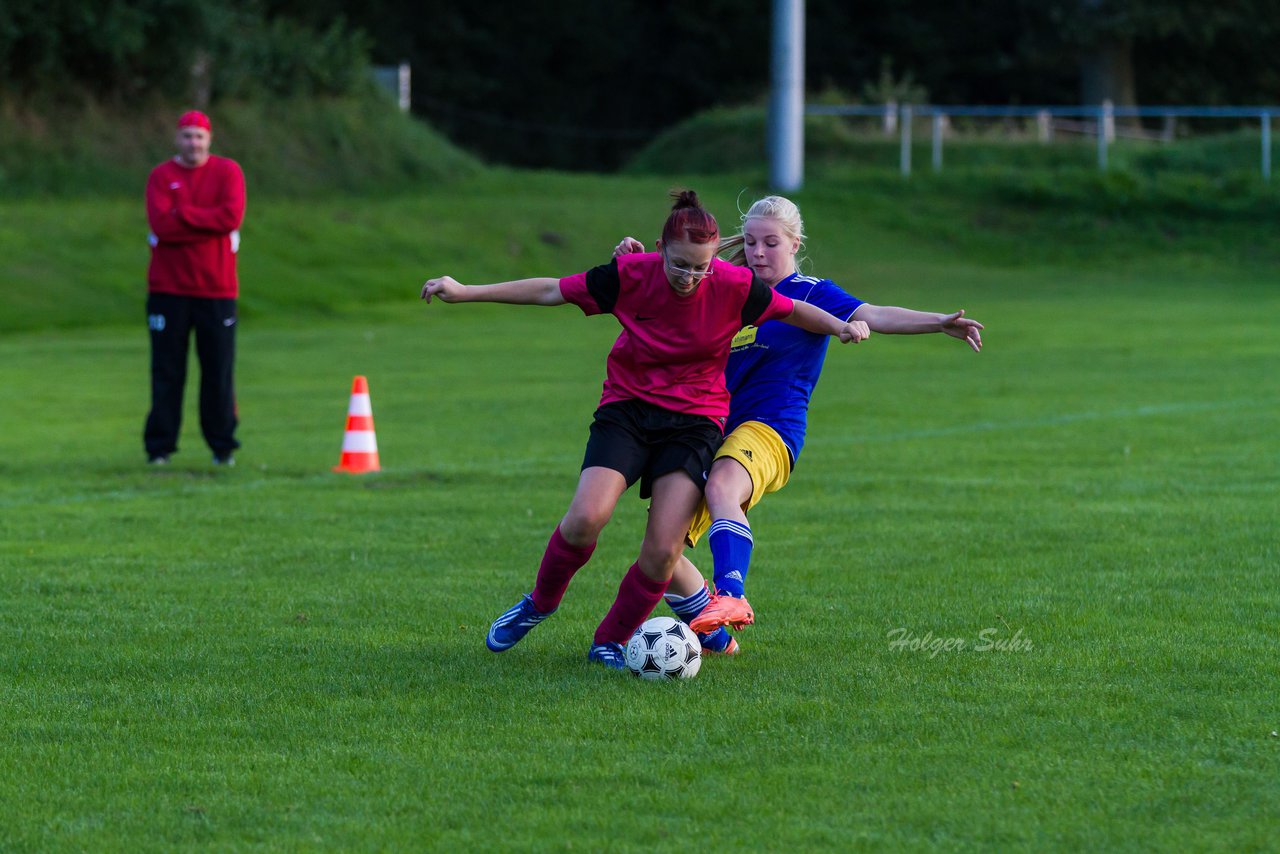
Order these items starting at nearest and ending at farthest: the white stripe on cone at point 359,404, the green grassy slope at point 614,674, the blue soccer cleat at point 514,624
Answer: the green grassy slope at point 614,674, the blue soccer cleat at point 514,624, the white stripe on cone at point 359,404

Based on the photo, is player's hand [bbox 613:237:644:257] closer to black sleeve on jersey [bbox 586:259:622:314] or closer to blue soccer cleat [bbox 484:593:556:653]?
black sleeve on jersey [bbox 586:259:622:314]

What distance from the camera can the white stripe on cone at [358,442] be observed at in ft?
36.9

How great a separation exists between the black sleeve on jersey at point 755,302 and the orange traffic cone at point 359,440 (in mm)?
5549

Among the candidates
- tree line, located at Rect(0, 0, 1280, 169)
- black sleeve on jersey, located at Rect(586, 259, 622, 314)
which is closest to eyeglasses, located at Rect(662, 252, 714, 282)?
black sleeve on jersey, located at Rect(586, 259, 622, 314)

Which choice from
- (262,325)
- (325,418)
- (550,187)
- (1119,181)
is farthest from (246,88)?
→ (325,418)

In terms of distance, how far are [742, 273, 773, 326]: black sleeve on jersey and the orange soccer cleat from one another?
960mm

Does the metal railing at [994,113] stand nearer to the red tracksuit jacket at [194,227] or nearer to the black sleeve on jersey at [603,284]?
the red tracksuit jacket at [194,227]

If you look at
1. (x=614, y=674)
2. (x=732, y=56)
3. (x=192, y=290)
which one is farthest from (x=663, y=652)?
(x=732, y=56)

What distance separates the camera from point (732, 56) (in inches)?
2400

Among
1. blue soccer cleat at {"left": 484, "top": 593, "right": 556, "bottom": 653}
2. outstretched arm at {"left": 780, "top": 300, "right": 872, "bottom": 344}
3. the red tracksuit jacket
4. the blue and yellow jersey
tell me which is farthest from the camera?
the red tracksuit jacket

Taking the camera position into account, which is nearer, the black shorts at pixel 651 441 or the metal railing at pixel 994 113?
the black shorts at pixel 651 441

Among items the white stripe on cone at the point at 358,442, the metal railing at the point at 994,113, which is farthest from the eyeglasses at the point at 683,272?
the metal railing at the point at 994,113

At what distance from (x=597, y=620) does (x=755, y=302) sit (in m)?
1.62

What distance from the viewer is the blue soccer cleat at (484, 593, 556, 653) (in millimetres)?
6203
